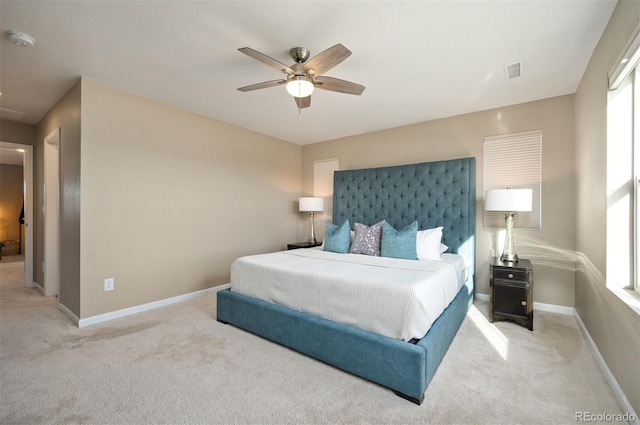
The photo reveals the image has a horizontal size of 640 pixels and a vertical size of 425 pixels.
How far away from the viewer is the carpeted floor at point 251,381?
1.66 metres

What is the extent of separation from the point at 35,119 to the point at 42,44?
105 inches

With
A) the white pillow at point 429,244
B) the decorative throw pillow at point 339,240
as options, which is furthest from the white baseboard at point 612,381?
the decorative throw pillow at point 339,240

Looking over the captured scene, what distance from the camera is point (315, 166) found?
5504mm

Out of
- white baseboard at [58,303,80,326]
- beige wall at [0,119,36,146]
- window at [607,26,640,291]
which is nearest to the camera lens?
window at [607,26,640,291]

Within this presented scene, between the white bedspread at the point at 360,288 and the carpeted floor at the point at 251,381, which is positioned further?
the white bedspread at the point at 360,288

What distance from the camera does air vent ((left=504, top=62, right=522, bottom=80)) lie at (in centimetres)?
257

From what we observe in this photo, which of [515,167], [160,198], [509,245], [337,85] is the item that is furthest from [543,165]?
[160,198]

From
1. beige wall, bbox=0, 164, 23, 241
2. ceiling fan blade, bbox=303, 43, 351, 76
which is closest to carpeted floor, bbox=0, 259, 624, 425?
ceiling fan blade, bbox=303, 43, 351, 76

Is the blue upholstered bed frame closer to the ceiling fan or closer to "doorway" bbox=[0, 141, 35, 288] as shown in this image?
the ceiling fan

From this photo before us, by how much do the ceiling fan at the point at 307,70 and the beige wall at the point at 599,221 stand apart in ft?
5.52

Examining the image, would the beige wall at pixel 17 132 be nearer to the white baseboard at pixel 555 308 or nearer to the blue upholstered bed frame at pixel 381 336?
the blue upholstered bed frame at pixel 381 336

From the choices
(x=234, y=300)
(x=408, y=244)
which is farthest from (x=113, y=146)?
(x=408, y=244)

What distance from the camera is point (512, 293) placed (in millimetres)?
2875

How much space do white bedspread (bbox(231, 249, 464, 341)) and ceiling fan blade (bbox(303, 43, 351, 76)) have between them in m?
1.62
